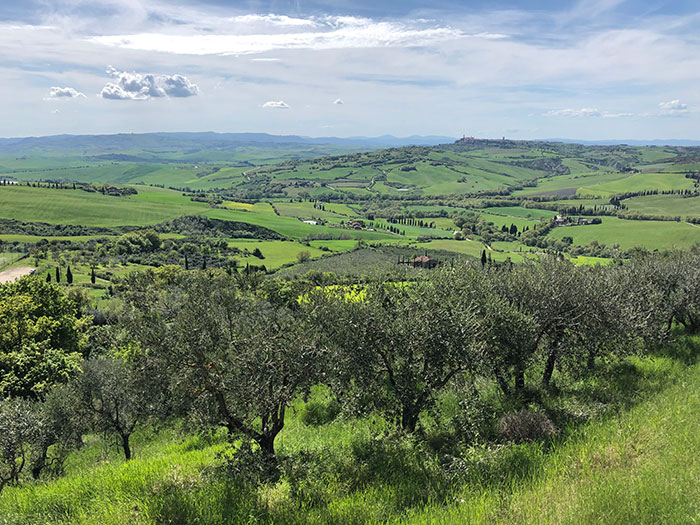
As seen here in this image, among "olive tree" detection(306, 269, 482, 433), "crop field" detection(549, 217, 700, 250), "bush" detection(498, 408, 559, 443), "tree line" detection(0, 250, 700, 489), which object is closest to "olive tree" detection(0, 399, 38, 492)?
"tree line" detection(0, 250, 700, 489)

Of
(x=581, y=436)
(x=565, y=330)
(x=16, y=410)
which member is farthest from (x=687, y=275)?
(x=16, y=410)

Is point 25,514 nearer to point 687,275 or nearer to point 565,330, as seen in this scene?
point 565,330

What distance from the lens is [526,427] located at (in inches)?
661

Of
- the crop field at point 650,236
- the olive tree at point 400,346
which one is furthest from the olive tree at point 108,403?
the crop field at point 650,236

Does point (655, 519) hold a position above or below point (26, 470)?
above

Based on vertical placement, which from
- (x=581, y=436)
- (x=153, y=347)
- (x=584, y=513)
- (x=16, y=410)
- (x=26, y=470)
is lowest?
(x=26, y=470)

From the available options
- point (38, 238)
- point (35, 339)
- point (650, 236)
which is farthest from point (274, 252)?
point (650, 236)

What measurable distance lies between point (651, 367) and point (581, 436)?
43.8 ft

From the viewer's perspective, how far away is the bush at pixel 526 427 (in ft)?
53.5

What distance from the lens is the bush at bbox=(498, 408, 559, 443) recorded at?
16312 mm

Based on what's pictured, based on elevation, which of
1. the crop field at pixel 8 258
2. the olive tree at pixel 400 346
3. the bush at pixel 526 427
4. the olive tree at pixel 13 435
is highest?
the olive tree at pixel 400 346

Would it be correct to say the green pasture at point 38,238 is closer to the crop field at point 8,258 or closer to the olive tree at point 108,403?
the crop field at point 8,258

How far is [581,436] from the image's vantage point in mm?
15000

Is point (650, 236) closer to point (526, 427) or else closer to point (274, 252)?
point (274, 252)
